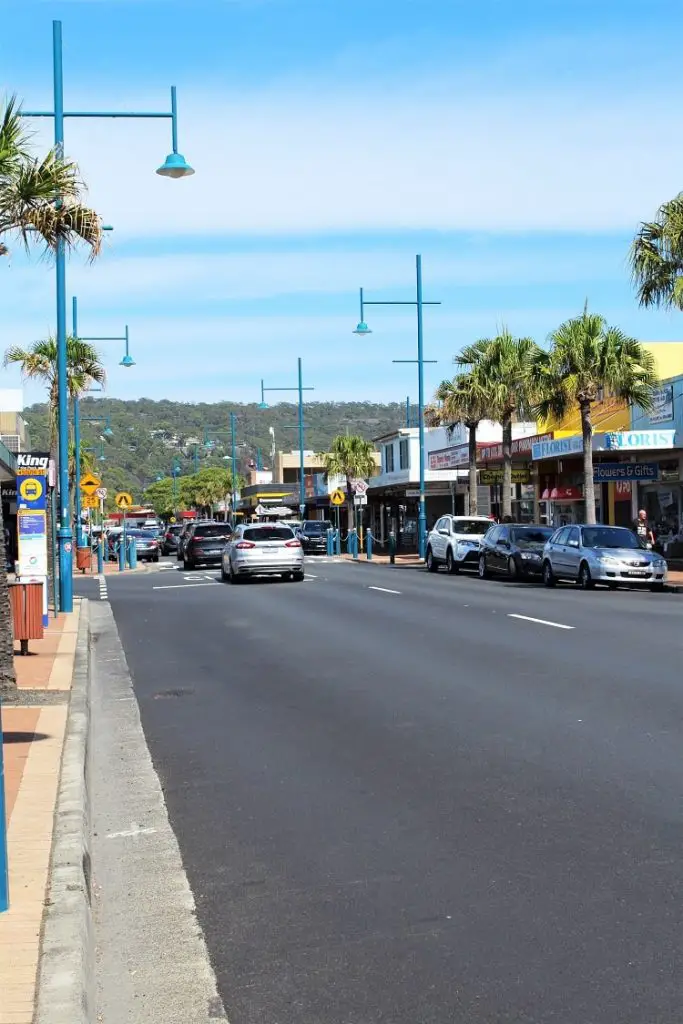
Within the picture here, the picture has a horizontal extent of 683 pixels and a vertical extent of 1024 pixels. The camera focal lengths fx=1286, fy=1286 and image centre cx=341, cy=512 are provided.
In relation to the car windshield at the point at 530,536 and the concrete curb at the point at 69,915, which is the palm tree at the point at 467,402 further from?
the concrete curb at the point at 69,915

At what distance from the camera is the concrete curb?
14.2 ft

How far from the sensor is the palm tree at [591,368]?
35.5m

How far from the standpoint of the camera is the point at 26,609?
1491 cm

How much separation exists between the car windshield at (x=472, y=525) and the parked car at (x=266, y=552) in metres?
6.86

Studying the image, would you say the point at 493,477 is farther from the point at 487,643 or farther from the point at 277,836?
the point at 277,836

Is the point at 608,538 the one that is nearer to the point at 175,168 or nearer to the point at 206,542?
the point at 175,168

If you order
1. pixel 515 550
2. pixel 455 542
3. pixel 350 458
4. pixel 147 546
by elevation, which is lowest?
pixel 147 546

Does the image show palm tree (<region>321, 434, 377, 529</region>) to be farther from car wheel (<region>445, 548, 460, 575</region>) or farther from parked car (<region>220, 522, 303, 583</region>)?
parked car (<region>220, 522, 303, 583</region>)

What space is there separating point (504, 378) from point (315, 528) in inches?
834

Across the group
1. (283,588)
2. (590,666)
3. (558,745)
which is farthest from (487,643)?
(283,588)

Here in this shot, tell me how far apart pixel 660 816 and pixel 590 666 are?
6.63 m

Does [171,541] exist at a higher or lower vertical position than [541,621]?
higher

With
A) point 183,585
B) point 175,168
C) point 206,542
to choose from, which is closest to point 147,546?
point 206,542

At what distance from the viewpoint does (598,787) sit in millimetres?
7980
